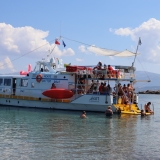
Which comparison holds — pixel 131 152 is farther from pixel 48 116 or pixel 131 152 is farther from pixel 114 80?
pixel 114 80

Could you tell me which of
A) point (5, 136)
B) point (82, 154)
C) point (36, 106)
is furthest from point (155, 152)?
point (36, 106)

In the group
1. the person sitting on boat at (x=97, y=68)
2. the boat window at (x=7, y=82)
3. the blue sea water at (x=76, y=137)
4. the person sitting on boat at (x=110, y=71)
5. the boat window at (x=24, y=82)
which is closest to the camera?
the blue sea water at (x=76, y=137)

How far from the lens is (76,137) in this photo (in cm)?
1795

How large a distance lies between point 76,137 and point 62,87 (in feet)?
45.3

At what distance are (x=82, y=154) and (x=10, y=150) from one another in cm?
308

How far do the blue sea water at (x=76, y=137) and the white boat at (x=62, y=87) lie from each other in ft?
8.41

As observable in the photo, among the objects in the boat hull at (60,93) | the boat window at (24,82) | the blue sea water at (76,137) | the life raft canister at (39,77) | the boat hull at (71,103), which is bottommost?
the blue sea water at (76,137)

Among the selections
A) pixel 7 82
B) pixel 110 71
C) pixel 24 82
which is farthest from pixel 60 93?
pixel 7 82

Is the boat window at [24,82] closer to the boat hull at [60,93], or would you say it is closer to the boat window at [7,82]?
the boat window at [7,82]

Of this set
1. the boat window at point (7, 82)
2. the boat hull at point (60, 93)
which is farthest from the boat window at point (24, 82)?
the boat hull at point (60, 93)

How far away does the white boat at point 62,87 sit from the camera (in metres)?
29.8

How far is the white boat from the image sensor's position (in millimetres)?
29781

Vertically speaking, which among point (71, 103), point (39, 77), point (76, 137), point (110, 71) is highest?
point (110, 71)

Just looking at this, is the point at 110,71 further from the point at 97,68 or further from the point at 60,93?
the point at 60,93
